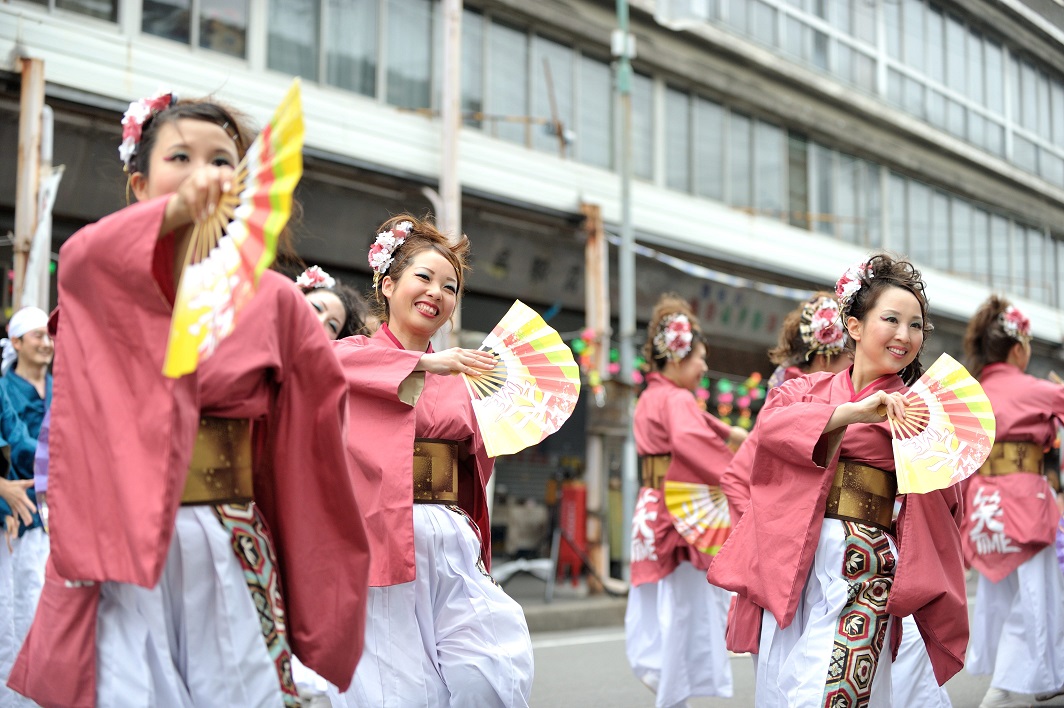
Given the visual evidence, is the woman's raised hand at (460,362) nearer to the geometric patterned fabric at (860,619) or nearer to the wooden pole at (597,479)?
the geometric patterned fabric at (860,619)

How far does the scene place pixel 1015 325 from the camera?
6816 mm

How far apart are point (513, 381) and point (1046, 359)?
77.6ft

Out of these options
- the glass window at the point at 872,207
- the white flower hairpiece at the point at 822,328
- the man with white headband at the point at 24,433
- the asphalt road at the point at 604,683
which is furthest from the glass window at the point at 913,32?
the man with white headband at the point at 24,433

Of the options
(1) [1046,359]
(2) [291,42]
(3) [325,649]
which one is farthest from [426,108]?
(1) [1046,359]

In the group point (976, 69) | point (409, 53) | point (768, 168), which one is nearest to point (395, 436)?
point (409, 53)

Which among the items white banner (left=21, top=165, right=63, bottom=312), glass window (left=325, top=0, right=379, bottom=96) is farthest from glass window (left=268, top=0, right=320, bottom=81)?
white banner (left=21, top=165, right=63, bottom=312)

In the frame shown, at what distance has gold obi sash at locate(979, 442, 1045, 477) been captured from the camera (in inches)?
262

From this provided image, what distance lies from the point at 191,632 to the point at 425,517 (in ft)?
4.67

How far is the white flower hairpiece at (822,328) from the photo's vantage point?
5.81 meters

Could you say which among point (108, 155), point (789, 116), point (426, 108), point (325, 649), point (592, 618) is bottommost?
point (592, 618)

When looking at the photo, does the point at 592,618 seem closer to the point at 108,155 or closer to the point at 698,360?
the point at 698,360

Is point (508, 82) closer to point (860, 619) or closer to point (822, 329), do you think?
point (822, 329)

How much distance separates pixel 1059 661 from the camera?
6344 mm

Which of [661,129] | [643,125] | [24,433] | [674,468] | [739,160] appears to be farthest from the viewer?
[739,160]
